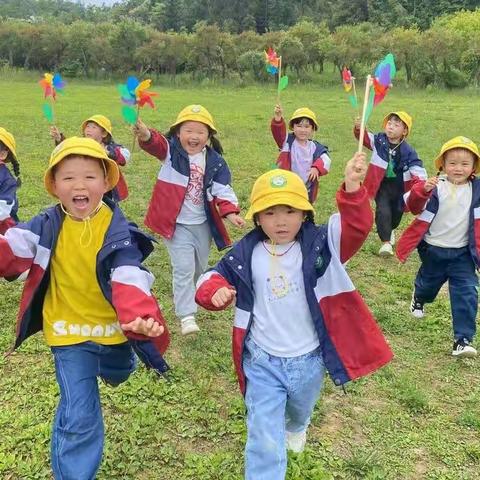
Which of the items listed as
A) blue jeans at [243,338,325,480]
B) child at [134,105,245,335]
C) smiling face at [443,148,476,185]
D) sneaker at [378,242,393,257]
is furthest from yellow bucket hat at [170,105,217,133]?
sneaker at [378,242,393,257]

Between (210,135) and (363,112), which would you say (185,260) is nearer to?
(210,135)

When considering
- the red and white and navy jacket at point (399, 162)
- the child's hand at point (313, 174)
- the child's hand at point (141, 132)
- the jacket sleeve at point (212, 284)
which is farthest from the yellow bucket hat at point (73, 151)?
the red and white and navy jacket at point (399, 162)

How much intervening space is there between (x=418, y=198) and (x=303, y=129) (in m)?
2.21

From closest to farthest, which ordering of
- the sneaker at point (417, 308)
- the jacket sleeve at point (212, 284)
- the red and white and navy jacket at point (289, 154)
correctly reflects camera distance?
the jacket sleeve at point (212, 284)
the sneaker at point (417, 308)
the red and white and navy jacket at point (289, 154)

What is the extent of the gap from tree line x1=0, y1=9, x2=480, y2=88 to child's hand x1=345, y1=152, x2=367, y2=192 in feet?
106

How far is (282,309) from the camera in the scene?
9.60 ft

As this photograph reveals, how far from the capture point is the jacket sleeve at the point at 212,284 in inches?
110

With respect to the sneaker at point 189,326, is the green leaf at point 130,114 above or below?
above

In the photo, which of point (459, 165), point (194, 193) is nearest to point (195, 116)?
point (194, 193)

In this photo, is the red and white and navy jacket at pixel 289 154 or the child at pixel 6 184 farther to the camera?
the red and white and navy jacket at pixel 289 154

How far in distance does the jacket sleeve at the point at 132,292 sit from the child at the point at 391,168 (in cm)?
424

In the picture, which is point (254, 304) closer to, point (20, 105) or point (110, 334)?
point (110, 334)

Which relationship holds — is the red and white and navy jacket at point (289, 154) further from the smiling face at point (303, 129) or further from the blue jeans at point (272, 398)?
the blue jeans at point (272, 398)

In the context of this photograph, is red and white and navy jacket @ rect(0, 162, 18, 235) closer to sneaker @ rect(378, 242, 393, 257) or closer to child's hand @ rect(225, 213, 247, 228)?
child's hand @ rect(225, 213, 247, 228)
